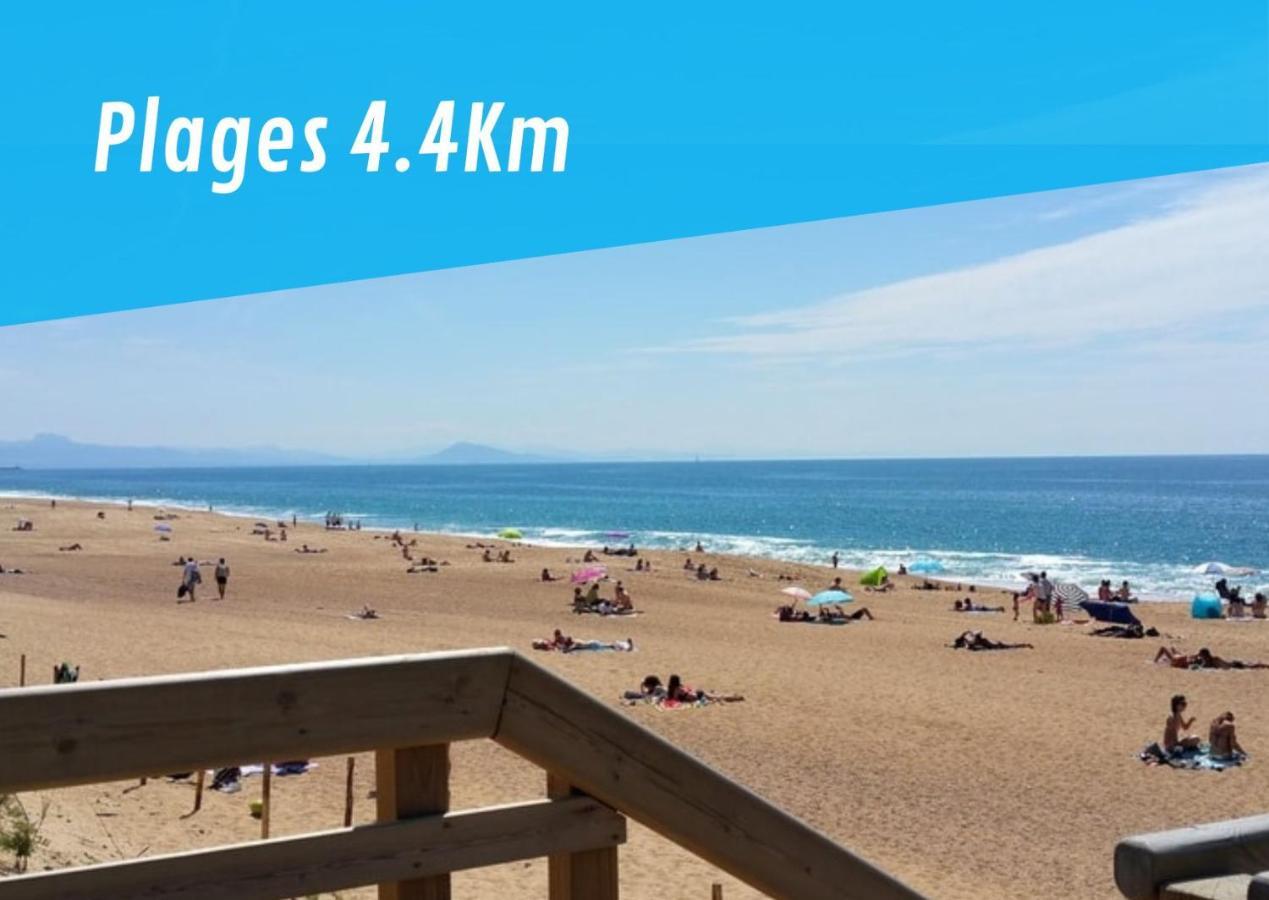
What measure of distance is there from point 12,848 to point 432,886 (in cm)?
594

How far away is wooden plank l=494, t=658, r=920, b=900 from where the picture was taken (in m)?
2.06

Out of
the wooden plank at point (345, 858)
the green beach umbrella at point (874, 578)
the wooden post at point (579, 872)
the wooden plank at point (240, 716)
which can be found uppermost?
the wooden plank at point (240, 716)

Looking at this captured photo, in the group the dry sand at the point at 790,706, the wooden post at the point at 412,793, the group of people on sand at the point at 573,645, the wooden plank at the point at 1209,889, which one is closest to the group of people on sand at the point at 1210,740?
the dry sand at the point at 790,706

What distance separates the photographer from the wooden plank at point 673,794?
81.0 inches

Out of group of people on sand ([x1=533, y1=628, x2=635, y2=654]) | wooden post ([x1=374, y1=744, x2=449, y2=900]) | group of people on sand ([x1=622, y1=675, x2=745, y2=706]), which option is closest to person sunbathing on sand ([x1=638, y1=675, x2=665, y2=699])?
group of people on sand ([x1=622, y1=675, x2=745, y2=706])

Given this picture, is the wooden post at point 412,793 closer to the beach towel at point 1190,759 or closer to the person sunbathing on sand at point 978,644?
the beach towel at point 1190,759

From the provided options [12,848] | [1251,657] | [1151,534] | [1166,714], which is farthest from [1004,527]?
[12,848]

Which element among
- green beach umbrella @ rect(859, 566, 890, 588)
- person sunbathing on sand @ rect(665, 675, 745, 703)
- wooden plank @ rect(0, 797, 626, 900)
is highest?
wooden plank @ rect(0, 797, 626, 900)

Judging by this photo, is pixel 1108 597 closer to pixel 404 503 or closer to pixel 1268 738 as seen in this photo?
pixel 1268 738

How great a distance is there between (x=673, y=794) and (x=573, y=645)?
21.6 metres

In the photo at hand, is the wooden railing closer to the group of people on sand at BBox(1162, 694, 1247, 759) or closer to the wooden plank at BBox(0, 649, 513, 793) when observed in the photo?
the wooden plank at BBox(0, 649, 513, 793)

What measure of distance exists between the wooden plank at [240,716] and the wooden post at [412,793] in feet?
0.12

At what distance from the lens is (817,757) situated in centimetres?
1494

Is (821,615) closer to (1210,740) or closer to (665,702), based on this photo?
(665,702)
